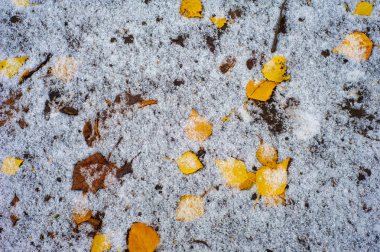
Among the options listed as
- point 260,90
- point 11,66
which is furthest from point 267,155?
point 11,66

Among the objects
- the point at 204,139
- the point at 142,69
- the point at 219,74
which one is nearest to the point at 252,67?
the point at 219,74

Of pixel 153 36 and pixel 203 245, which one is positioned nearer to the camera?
pixel 203 245

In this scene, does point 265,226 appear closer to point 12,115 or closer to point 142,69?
point 142,69

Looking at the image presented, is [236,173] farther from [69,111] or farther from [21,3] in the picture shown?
[21,3]

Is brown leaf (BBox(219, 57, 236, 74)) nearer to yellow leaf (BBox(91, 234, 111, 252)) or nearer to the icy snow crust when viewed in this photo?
the icy snow crust

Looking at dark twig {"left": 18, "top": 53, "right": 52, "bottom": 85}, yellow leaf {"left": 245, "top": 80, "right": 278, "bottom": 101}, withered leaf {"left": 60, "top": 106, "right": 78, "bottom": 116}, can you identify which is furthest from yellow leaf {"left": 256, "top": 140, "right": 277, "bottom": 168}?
dark twig {"left": 18, "top": 53, "right": 52, "bottom": 85}

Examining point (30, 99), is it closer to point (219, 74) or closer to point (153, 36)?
point (153, 36)

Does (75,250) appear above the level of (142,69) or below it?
below

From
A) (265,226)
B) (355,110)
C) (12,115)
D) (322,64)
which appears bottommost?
(265,226)
